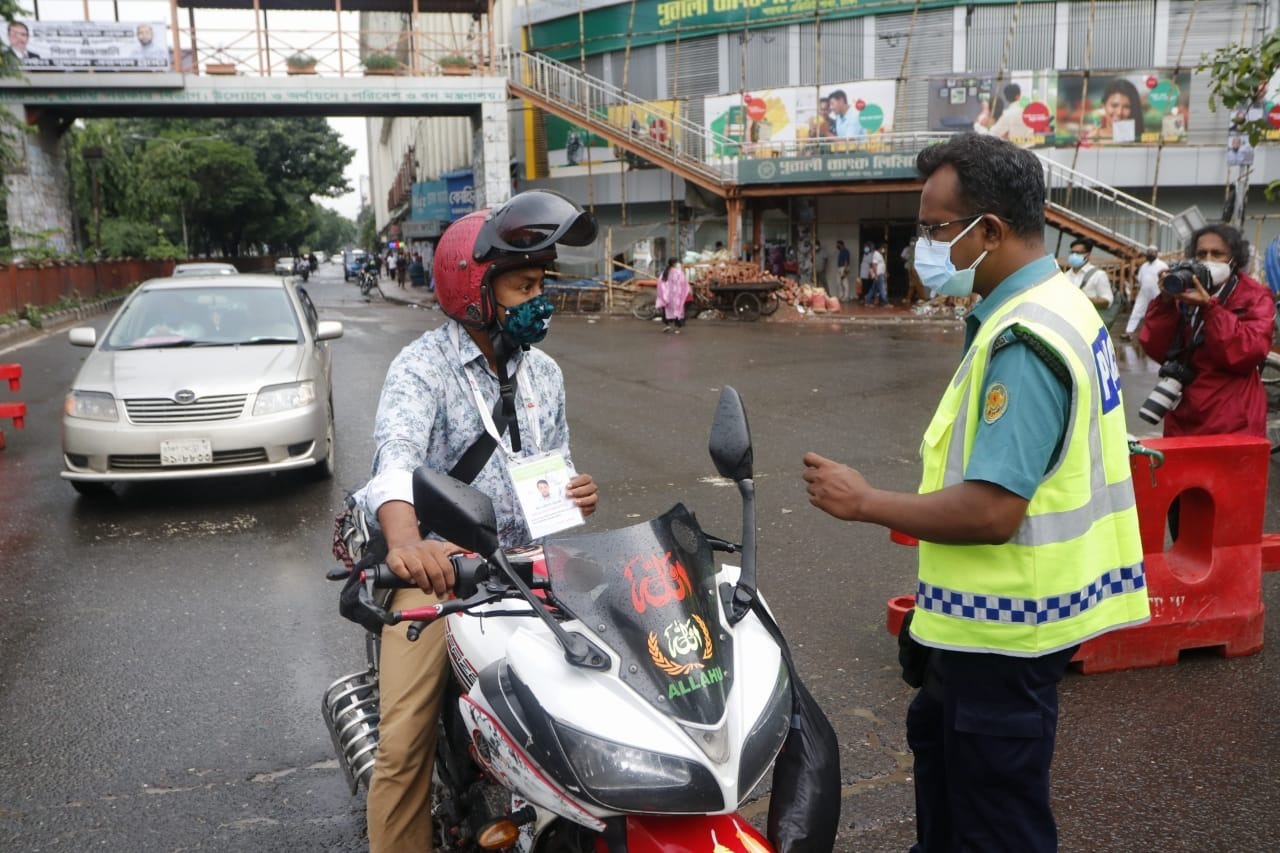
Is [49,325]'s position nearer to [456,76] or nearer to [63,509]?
[456,76]

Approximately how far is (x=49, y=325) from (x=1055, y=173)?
75.6ft

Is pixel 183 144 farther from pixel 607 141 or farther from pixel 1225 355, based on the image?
pixel 1225 355

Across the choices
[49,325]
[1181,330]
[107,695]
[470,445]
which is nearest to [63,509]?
[107,695]

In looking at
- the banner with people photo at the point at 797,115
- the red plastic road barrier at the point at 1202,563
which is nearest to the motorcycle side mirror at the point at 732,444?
the red plastic road barrier at the point at 1202,563

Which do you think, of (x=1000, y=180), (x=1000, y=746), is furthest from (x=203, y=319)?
(x=1000, y=746)

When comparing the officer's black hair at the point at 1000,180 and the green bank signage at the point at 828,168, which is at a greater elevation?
the green bank signage at the point at 828,168

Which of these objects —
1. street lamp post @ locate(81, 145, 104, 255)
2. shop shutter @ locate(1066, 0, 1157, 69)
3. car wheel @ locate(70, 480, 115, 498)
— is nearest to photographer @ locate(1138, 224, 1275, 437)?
car wheel @ locate(70, 480, 115, 498)

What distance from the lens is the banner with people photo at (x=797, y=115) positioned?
88.0 ft

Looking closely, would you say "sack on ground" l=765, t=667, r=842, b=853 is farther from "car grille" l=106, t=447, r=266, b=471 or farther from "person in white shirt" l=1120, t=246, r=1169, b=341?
"person in white shirt" l=1120, t=246, r=1169, b=341

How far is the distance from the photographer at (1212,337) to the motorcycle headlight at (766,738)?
12.3ft

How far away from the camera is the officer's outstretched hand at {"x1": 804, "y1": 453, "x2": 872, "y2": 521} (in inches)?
86.7

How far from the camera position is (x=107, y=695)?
426 cm

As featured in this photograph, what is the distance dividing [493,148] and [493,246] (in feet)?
91.0

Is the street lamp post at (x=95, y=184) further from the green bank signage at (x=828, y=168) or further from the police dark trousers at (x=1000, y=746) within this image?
the police dark trousers at (x=1000, y=746)
